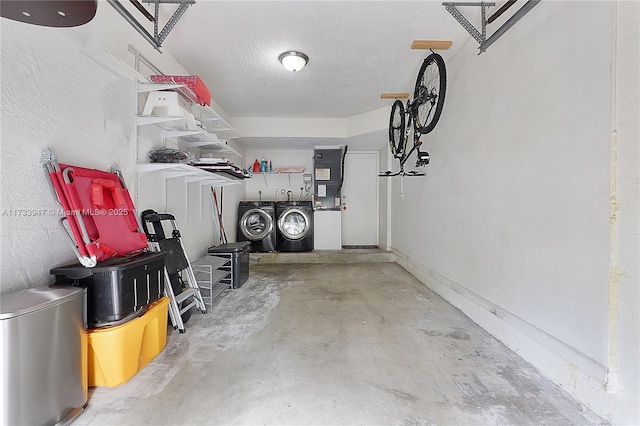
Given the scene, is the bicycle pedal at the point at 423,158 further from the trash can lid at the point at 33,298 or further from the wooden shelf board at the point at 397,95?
the trash can lid at the point at 33,298

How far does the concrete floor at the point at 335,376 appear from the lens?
127 centimetres

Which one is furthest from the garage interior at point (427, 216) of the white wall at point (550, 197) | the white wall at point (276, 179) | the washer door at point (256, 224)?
the white wall at point (276, 179)

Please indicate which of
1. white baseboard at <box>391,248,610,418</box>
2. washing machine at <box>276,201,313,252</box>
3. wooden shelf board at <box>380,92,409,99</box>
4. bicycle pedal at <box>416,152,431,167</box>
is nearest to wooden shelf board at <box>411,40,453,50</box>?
bicycle pedal at <box>416,152,431,167</box>

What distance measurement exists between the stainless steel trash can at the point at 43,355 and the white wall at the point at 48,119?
0.90ft

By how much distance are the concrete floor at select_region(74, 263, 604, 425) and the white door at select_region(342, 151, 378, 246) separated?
10.7 feet

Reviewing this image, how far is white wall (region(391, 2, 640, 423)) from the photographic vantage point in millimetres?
1228

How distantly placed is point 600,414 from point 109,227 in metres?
2.82

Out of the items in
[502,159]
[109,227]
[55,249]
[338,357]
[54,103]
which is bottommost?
[338,357]

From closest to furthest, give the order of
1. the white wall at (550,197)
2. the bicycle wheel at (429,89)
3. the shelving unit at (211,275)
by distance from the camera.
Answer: the white wall at (550,197) → the bicycle wheel at (429,89) → the shelving unit at (211,275)

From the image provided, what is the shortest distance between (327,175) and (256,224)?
5.72 ft

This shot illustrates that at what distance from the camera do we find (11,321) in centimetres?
99

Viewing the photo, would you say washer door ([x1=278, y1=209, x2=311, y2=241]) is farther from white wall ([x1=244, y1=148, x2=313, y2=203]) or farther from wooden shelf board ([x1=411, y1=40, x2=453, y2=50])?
wooden shelf board ([x1=411, y1=40, x2=453, y2=50])

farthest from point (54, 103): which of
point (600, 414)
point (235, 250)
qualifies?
point (600, 414)

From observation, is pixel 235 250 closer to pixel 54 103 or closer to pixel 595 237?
pixel 54 103
